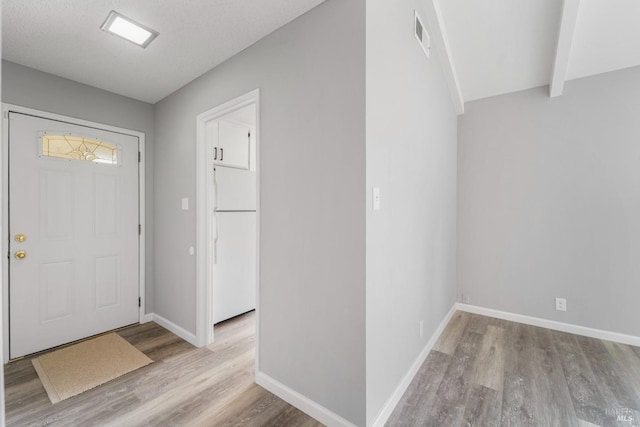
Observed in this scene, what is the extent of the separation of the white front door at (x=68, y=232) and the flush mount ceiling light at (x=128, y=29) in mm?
1267

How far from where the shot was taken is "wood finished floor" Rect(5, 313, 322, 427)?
6.84 ft

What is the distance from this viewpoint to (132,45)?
2512mm

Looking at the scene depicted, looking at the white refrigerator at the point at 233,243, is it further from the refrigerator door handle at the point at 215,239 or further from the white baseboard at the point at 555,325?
the white baseboard at the point at 555,325

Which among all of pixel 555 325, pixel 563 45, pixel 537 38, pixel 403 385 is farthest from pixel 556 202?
pixel 403 385

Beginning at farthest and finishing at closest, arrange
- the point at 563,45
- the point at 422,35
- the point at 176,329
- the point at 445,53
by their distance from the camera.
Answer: the point at 176,329 < the point at 445,53 < the point at 563,45 < the point at 422,35

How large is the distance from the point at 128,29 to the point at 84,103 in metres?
1.27

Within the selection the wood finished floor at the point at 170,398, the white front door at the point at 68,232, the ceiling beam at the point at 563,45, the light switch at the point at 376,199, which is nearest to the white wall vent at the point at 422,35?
the ceiling beam at the point at 563,45

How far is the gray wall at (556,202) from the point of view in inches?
120

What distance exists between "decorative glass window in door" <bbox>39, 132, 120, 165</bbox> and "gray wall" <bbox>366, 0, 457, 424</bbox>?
293 centimetres

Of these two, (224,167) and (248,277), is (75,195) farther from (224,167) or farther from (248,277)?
(248,277)

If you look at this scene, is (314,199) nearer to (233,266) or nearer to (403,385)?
(403,385)

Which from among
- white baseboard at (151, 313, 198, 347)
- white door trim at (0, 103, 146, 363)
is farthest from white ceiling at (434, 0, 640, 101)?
white baseboard at (151, 313, 198, 347)

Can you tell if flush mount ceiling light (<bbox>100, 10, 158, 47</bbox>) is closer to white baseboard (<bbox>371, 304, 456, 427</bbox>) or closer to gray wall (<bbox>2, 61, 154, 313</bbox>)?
gray wall (<bbox>2, 61, 154, 313</bbox>)

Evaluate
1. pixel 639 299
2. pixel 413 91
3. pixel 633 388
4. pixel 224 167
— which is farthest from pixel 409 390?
pixel 224 167
